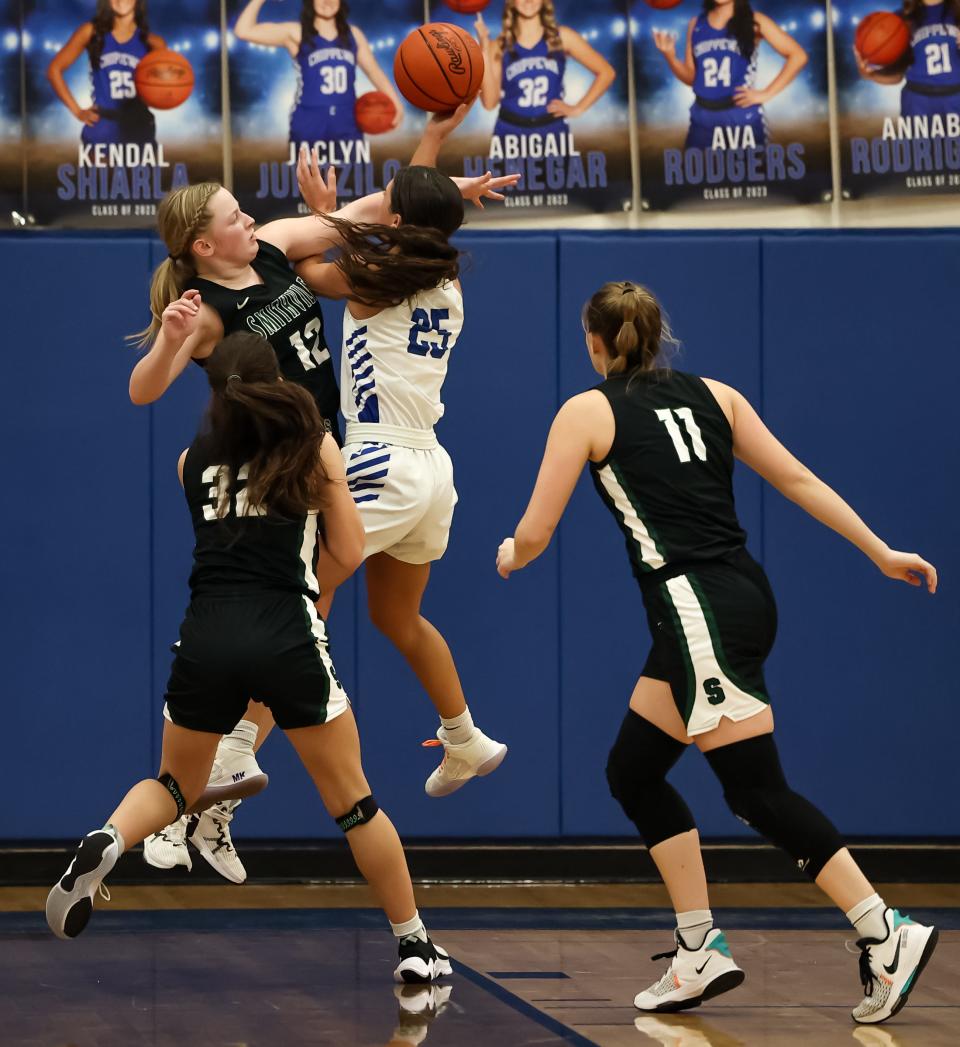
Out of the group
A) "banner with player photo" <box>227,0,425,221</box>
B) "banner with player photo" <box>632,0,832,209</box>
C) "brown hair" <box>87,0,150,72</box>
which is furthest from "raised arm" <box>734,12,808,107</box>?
"brown hair" <box>87,0,150,72</box>

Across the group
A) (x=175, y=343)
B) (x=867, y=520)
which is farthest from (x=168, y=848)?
(x=867, y=520)

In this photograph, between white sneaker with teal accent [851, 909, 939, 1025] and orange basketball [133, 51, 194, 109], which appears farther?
orange basketball [133, 51, 194, 109]

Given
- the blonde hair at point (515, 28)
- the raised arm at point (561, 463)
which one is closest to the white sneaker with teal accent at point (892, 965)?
the raised arm at point (561, 463)

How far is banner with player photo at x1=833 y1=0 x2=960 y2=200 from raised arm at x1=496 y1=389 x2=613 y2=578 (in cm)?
300

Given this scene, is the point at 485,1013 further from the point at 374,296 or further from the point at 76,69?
the point at 76,69

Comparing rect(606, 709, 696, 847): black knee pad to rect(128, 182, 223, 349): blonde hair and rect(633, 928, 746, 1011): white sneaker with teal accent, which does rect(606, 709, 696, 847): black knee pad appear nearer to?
rect(633, 928, 746, 1011): white sneaker with teal accent

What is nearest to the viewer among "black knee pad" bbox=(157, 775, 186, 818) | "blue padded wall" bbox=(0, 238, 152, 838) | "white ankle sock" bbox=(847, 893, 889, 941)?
"white ankle sock" bbox=(847, 893, 889, 941)

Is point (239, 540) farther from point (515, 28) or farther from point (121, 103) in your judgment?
point (515, 28)

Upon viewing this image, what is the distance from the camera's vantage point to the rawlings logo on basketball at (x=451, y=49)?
4.69 metres

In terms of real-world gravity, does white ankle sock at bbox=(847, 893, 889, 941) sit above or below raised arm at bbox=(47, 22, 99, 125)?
below

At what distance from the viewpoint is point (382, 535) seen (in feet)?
14.4

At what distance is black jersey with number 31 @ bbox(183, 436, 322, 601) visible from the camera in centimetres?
382

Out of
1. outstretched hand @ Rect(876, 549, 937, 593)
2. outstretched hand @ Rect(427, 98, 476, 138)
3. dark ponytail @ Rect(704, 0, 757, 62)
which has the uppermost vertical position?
dark ponytail @ Rect(704, 0, 757, 62)

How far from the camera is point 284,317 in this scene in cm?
440
